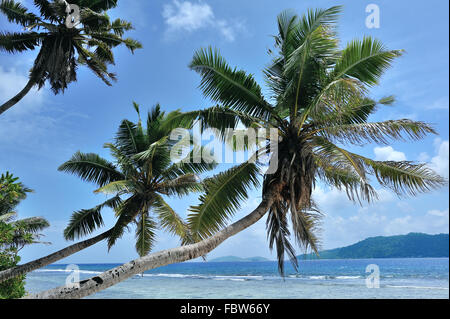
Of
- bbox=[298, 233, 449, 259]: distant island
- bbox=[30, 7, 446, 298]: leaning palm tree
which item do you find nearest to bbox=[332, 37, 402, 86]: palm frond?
bbox=[30, 7, 446, 298]: leaning palm tree

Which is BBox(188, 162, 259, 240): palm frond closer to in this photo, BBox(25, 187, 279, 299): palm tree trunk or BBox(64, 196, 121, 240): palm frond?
BBox(25, 187, 279, 299): palm tree trunk

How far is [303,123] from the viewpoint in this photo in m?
8.32

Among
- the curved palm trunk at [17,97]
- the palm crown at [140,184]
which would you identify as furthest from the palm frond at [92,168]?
the curved palm trunk at [17,97]

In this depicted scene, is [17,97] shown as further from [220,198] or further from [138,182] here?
[220,198]

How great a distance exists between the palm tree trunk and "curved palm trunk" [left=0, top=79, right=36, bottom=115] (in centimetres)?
797

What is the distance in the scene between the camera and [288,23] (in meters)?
8.66

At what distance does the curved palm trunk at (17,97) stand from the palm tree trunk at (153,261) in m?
7.97

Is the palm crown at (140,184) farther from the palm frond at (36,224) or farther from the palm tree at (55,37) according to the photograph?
the palm frond at (36,224)

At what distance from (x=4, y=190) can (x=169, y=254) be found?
3024mm

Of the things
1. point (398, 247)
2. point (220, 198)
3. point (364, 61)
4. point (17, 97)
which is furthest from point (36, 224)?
point (398, 247)

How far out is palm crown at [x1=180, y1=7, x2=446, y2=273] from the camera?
7551 millimetres

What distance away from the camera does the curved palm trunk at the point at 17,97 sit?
10.9m

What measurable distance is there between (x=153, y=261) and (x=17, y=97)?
855 cm

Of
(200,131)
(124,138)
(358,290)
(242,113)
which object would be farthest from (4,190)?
(358,290)
